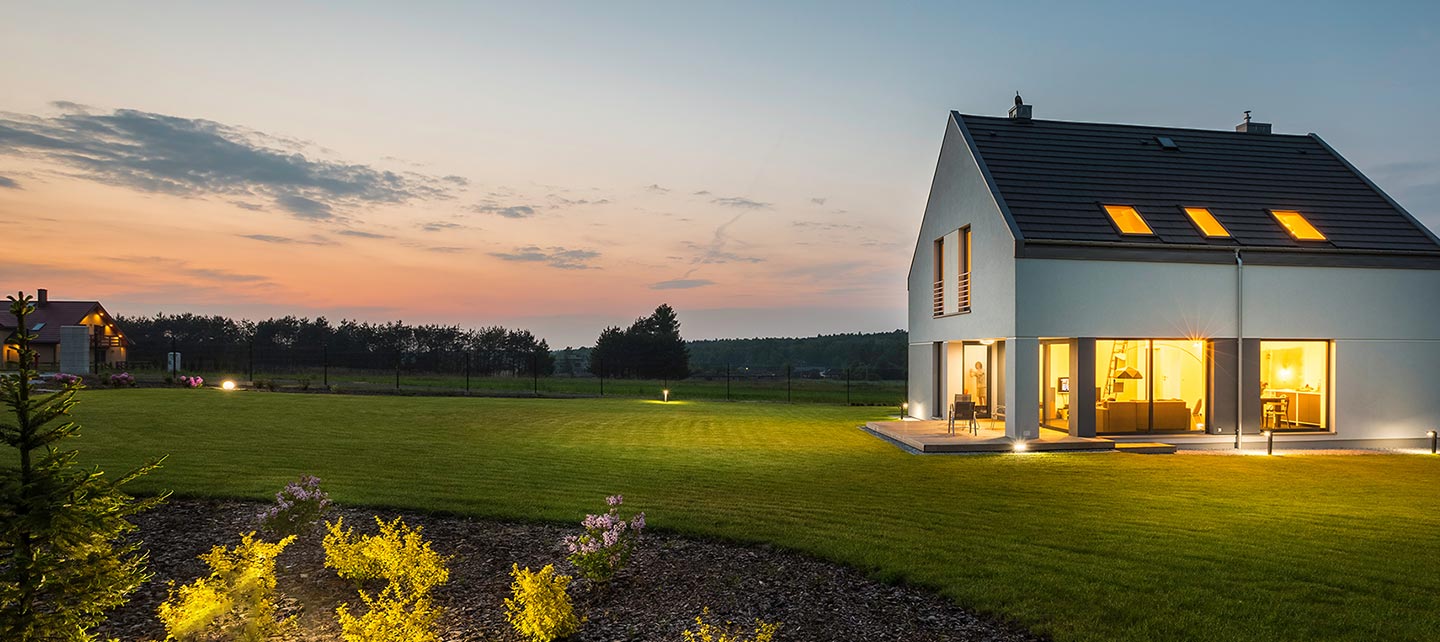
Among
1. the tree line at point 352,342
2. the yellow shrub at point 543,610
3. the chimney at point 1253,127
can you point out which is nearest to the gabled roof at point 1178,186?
the chimney at point 1253,127

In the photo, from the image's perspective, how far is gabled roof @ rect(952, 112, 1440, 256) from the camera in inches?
577

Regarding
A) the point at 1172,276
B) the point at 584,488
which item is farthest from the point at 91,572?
the point at 1172,276

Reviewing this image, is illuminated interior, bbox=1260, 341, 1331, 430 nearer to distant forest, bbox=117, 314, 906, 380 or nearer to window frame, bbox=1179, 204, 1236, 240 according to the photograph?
window frame, bbox=1179, 204, 1236, 240

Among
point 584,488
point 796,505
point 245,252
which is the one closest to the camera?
point 796,505

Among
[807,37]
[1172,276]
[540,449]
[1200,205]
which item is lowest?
[540,449]

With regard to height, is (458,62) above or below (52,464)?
above

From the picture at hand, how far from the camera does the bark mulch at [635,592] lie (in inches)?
184

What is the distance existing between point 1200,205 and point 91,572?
18827 millimetres

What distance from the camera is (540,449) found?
13.0m

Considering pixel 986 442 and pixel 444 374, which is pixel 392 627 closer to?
pixel 986 442

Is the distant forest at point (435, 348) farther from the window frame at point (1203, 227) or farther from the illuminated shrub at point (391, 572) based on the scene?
the illuminated shrub at point (391, 572)

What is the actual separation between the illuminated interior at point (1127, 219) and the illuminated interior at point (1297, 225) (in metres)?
3.44

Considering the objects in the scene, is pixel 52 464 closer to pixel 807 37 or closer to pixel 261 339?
pixel 807 37

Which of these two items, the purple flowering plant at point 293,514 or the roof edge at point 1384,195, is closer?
the purple flowering plant at point 293,514
